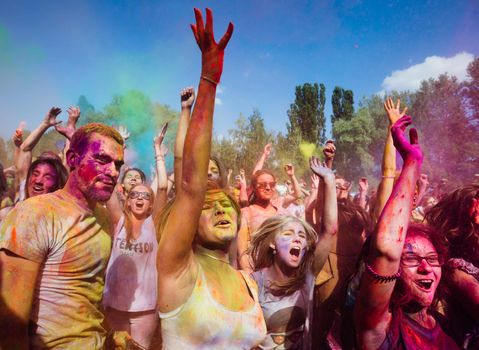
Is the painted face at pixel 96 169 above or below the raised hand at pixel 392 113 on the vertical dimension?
below

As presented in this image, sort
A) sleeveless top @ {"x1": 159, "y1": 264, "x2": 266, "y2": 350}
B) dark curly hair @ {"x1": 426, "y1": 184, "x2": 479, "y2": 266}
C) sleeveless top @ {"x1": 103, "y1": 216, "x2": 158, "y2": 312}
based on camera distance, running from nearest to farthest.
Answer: sleeveless top @ {"x1": 159, "y1": 264, "x2": 266, "y2": 350}, dark curly hair @ {"x1": 426, "y1": 184, "x2": 479, "y2": 266}, sleeveless top @ {"x1": 103, "y1": 216, "x2": 158, "y2": 312}

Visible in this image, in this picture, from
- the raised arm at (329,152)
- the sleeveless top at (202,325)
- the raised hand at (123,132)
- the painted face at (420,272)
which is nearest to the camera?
the sleeveless top at (202,325)

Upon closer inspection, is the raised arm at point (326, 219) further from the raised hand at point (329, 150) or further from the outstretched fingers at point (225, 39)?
the outstretched fingers at point (225, 39)

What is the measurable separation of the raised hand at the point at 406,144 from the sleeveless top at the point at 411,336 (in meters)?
0.81

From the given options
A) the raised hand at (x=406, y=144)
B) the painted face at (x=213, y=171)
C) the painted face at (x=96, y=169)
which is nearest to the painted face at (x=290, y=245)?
the raised hand at (x=406, y=144)

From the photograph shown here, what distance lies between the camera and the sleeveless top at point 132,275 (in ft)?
10.5

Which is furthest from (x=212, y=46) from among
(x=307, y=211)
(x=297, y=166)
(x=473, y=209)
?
(x=297, y=166)

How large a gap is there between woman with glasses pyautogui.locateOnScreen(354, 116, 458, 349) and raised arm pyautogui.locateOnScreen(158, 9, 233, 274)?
849 mm

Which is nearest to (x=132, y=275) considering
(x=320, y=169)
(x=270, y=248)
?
(x=270, y=248)

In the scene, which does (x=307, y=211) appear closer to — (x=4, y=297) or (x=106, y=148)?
(x=106, y=148)

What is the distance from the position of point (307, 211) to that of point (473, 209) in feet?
8.02

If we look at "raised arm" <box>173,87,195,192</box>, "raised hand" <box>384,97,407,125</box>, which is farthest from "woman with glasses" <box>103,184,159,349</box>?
"raised hand" <box>384,97,407,125</box>

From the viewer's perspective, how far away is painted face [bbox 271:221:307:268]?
2588 mm

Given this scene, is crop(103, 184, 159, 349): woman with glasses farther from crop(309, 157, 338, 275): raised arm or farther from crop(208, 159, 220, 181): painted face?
crop(309, 157, 338, 275): raised arm
